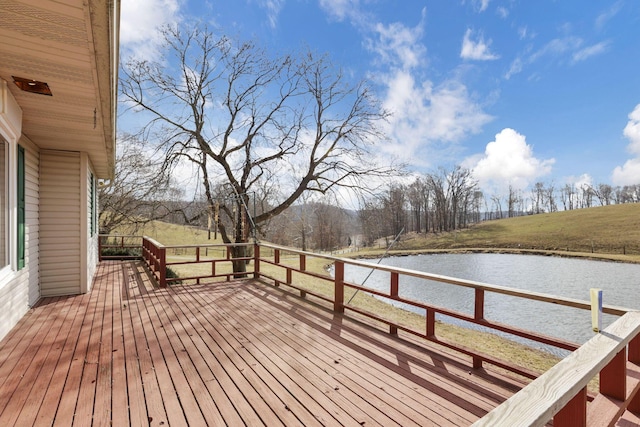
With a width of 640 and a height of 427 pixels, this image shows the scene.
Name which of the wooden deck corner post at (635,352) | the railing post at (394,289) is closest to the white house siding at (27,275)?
the railing post at (394,289)

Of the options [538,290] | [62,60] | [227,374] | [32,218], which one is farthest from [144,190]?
[538,290]

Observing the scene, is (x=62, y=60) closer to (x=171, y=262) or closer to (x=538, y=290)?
(x=171, y=262)

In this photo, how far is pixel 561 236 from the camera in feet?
117

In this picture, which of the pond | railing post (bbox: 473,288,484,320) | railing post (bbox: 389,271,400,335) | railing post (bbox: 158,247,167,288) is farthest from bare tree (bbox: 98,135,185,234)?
the pond

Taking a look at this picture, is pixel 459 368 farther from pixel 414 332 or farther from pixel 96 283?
pixel 96 283

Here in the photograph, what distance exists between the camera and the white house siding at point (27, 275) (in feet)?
10.9

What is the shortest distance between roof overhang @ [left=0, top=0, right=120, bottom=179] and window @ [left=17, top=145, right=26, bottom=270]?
0.44m

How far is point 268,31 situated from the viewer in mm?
9648

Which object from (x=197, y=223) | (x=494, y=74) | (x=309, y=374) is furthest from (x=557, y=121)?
(x=309, y=374)

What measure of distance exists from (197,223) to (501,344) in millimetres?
9155

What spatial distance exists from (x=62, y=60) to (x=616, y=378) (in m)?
3.87

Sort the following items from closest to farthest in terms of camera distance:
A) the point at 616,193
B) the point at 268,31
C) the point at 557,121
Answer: the point at 268,31 < the point at 557,121 < the point at 616,193

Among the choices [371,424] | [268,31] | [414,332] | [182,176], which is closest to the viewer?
[371,424]

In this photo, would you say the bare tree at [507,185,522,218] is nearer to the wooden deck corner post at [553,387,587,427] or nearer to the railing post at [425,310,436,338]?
the railing post at [425,310,436,338]
